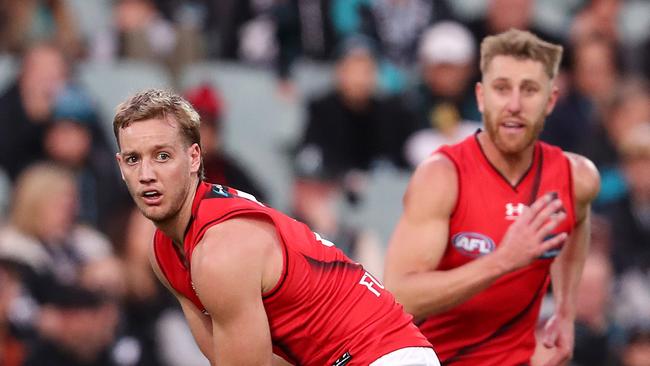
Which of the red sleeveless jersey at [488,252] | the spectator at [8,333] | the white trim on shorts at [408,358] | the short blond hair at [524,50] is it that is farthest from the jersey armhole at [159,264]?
the spectator at [8,333]

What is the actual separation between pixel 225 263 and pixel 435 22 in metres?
6.24

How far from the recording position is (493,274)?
5.05 m

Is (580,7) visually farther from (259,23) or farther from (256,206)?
(256,206)

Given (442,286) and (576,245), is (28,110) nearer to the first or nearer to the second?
(576,245)

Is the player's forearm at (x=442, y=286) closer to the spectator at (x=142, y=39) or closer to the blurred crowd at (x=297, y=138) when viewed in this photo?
the blurred crowd at (x=297, y=138)

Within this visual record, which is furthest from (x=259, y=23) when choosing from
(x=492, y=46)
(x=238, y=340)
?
(x=238, y=340)

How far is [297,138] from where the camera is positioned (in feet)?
32.2

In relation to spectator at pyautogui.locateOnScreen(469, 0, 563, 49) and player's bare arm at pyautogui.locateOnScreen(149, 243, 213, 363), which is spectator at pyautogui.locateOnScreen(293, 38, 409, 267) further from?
player's bare arm at pyautogui.locateOnScreen(149, 243, 213, 363)

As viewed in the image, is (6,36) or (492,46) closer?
(492,46)

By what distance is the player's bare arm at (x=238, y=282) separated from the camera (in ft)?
13.5

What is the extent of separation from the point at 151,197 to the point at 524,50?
2031 millimetres

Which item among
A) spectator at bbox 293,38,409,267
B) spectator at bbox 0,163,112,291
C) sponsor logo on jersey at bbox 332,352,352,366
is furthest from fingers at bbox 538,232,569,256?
spectator at bbox 0,163,112,291

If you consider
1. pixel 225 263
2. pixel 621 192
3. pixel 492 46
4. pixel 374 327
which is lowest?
pixel 621 192

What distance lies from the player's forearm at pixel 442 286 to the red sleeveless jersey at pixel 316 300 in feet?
1.77
